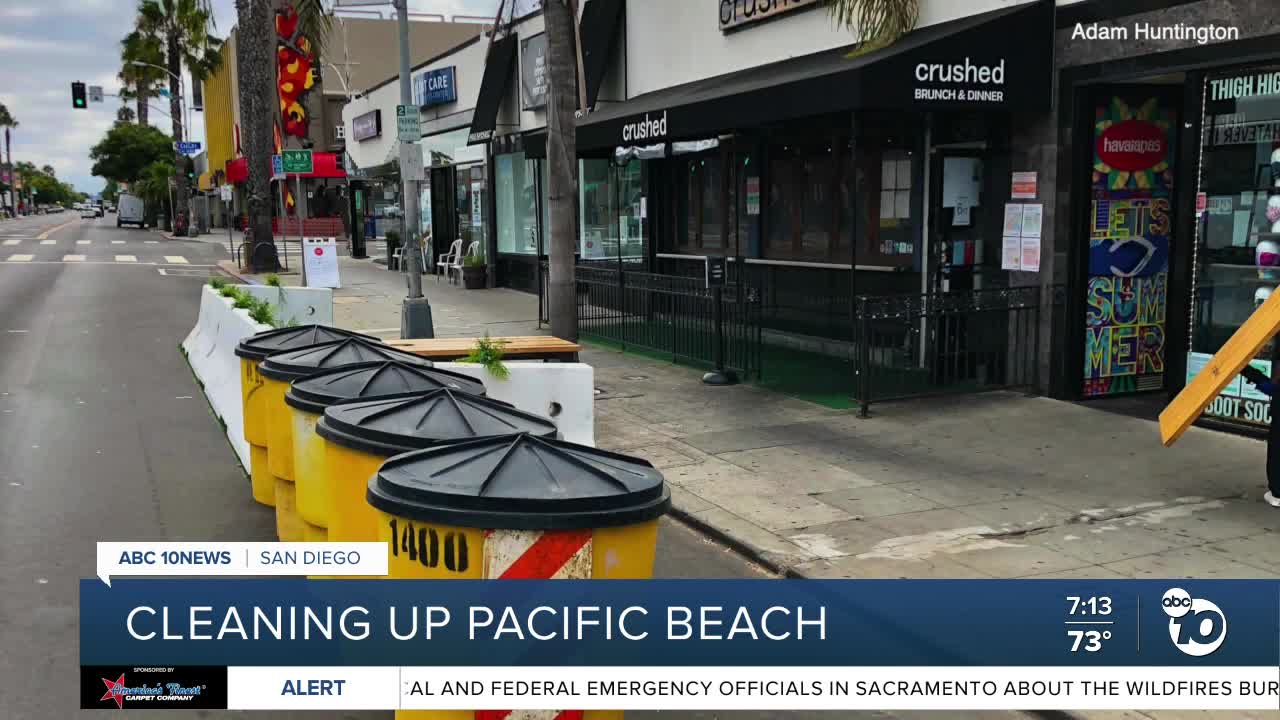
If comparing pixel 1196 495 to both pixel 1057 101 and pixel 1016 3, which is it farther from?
pixel 1016 3

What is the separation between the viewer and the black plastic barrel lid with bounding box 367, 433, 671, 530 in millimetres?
3570

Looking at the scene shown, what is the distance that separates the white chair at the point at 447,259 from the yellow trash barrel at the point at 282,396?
21055 millimetres

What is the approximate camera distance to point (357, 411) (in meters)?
4.91

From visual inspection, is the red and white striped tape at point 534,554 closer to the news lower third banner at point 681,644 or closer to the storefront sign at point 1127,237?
the news lower third banner at point 681,644

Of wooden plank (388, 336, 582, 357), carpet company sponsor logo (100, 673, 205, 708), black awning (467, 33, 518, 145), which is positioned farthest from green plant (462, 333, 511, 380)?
black awning (467, 33, 518, 145)

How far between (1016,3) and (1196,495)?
5.49 metres

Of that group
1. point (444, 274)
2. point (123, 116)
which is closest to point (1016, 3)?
point (444, 274)

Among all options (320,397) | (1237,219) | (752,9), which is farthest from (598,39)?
(320,397)

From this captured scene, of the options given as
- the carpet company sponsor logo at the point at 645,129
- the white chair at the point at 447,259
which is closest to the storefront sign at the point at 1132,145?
the carpet company sponsor logo at the point at 645,129

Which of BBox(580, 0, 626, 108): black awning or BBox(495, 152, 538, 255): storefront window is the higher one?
BBox(580, 0, 626, 108): black awning

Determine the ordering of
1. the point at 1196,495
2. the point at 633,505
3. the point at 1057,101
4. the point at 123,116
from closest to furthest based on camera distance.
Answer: the point at 633,505 < the point at 1196,495 < the point at 1057,101 < the point at 123,116

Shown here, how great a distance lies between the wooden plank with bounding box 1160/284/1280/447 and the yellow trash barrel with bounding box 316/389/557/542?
16.1 ft

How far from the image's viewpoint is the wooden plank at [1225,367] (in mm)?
7176

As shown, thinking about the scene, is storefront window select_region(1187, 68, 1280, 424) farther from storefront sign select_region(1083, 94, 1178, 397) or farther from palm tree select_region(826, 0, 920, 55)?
palm tree select_region(826, 0, 920, 55)
